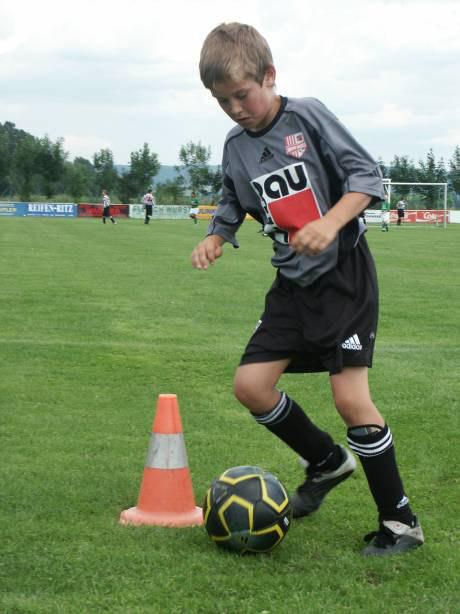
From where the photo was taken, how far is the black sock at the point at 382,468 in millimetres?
4164

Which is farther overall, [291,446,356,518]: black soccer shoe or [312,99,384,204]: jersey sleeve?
[291,446,356,518]: black soccer shoe

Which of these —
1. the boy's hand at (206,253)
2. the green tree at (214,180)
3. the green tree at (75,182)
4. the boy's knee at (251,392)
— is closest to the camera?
the boy's knee at (251,392)

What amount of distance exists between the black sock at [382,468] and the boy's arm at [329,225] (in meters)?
0.86

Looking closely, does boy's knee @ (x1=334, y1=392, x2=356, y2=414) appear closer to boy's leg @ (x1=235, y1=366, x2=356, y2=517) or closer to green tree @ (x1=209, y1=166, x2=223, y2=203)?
boy's leg @ (x1=235, y1=366, x2=356, y2=517)

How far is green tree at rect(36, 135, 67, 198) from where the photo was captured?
8356 centimetres

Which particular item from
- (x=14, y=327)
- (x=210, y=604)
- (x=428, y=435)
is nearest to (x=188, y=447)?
(x=428, y=435)

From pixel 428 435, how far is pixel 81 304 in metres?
7.55

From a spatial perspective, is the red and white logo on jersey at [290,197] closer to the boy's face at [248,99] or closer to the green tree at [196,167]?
the boy's face at [248,99]

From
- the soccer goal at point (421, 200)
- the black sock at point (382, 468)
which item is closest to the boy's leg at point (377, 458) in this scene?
the black sock at point (382, 468)

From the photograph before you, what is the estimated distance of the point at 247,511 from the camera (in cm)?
412

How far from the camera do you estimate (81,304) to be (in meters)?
13.0

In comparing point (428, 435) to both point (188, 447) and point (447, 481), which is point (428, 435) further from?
point (188, 447)

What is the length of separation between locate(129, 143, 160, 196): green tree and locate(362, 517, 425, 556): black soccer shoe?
269 ft

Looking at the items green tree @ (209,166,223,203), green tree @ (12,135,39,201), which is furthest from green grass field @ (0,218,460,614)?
green tree @ (209,166,223,203)
